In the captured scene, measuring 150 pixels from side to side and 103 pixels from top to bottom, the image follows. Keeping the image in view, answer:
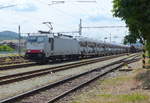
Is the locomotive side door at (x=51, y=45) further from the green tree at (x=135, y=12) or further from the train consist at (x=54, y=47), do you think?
the green tree at (x=135, y=12)

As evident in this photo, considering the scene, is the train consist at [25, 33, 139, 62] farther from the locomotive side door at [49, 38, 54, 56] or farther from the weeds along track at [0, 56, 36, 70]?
the weeds along track at [0, 56, 36, 70]

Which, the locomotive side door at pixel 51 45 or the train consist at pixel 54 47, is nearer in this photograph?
the train consist at pixel 54 47

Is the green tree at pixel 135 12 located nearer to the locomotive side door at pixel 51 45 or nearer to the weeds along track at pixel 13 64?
the weeds along track at pixel 13 64

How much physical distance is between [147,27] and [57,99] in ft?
23.6

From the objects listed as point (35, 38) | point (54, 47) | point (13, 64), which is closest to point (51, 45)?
point (54, 47)

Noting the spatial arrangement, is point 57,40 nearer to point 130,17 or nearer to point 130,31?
point 130,31

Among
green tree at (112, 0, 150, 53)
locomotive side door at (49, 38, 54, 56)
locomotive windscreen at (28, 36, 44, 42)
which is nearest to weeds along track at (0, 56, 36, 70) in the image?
locomotive windscreen at (28, 36, 44, 42)

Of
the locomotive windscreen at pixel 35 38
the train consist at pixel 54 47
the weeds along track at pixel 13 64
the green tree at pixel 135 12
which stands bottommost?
the weeds along track at pixel 13 64

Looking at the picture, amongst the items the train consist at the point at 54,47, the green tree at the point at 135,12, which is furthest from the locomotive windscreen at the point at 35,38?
the green tree at the point at 135,12

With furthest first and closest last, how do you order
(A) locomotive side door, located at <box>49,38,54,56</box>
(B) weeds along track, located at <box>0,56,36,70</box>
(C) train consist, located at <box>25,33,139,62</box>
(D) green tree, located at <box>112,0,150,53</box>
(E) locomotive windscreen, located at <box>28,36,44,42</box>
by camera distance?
(A) locomotive side door, located at <box>49,38,54,56</box> → (E) locomotive windscreen, located at <box>28,36,44,42</box> → (C) train consist, located at <box>25,33,139,62</box> → (B) weeds along track, located at <box>0,56,36,70</box> → (D) green tree, located at <box>112,0,150,53</box>

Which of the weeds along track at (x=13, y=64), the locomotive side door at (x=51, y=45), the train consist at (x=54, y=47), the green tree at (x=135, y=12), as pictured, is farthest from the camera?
the locomotive side door at (x=51, y=45)

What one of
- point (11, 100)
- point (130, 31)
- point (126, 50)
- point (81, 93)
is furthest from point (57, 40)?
point (126, 50)

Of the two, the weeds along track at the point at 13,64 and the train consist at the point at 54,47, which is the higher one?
the train consist at the point at 54,47

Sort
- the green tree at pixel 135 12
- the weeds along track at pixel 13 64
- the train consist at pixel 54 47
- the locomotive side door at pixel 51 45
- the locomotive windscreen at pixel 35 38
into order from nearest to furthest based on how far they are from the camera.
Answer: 1. the green tree at pixel 135 12
2. the weeds along track at pixel 13 64
3. the train consist at pixel 54 47
4. the locomotive windscreen at pixel 35 38
5. the locomotive side door at pixel 51 45
